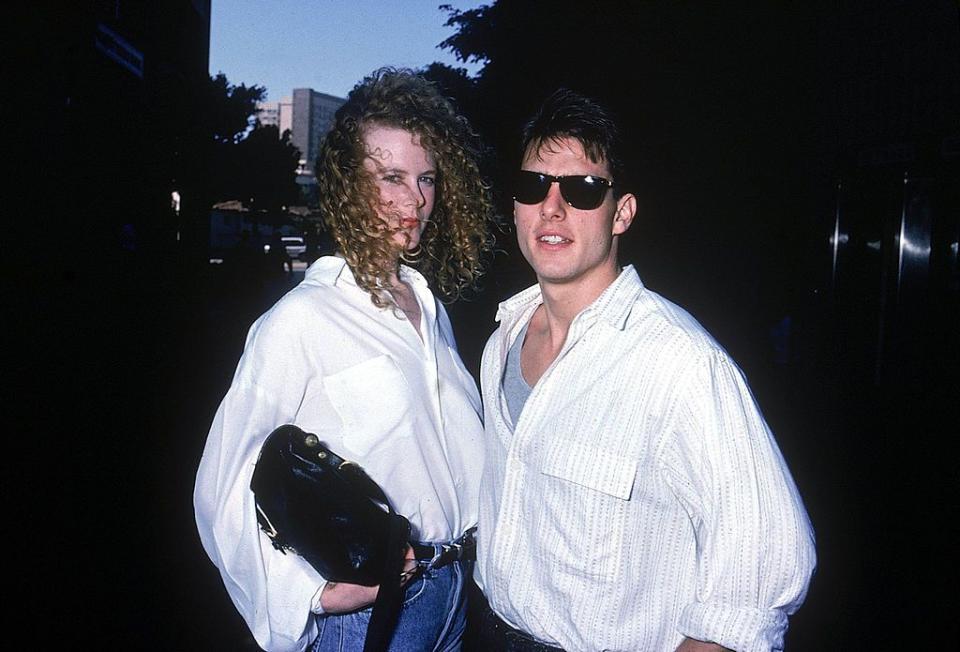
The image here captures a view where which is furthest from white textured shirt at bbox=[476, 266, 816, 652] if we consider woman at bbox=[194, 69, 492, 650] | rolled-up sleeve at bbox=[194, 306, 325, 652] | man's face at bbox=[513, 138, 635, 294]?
rolled-up sleeve at bbox=[194, 306, 325, 652]

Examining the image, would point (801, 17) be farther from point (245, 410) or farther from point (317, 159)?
point (245, 410)

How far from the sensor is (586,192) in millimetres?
2041

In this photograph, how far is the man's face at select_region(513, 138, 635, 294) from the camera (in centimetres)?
204

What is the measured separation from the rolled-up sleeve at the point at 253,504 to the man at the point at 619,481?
53cm

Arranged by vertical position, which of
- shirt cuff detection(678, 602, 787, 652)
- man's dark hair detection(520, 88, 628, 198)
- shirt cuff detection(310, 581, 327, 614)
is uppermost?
man's dark hair detection(520, 88, 628, 198)

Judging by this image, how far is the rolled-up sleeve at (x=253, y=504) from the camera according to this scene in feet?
5.98

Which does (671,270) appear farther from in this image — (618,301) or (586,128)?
(618,301)

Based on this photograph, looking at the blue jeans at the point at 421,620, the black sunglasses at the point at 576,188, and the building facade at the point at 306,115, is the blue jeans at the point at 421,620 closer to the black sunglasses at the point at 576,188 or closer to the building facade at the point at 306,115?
the black sunglasses at the point at 576,188

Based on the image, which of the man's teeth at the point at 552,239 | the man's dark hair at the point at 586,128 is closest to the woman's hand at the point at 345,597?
the man's teeth at the point at 552,239

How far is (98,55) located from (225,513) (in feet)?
17.2

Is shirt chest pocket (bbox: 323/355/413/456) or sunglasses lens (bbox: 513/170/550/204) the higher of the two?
sunglasses lens (bbox: 513/170/550/204)

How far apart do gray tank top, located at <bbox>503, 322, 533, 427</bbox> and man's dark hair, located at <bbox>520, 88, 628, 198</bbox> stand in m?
0.59

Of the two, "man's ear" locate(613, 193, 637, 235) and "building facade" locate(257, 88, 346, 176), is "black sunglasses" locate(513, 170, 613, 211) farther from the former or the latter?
"building facade" locate(257, 88, 346, 176)

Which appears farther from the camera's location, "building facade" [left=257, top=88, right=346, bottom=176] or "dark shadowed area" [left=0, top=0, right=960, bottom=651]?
"building facade" [left=257, top=88, right=346, bottom=176]
